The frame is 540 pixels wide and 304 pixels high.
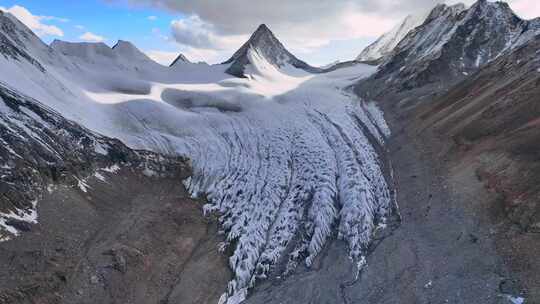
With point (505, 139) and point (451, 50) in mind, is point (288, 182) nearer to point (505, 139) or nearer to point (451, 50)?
point (505, 139)

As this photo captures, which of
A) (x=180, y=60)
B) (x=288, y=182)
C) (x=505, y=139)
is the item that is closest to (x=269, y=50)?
(x=180, y=60)

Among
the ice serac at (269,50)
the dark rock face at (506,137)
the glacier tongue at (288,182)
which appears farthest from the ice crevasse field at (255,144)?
the ice serac at (269,50)

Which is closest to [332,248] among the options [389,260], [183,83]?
[389,260]

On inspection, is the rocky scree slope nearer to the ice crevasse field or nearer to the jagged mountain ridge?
the ice crevasse field

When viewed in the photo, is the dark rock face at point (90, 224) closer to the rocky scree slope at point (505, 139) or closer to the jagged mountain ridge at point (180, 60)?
the rocky scree slope at point (505, 139)

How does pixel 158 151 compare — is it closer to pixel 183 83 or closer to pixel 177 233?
pixel 177 233
